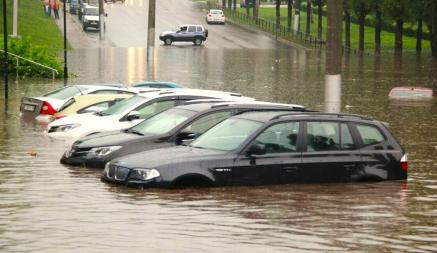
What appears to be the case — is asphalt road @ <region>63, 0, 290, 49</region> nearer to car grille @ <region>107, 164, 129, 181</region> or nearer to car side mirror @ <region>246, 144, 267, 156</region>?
car grille @ <region>107, 164, 129, 181</region>

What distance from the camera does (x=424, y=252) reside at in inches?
443

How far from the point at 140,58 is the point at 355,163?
48662 millimetres

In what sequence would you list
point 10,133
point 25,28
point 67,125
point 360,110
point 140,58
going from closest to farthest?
point 67,125, point 10,133, point 360,110, point 140,58, point 25,28

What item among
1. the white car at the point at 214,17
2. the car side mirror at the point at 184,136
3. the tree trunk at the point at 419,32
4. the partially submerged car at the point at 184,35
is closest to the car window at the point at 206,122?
the car side mirror at the point at 184,136

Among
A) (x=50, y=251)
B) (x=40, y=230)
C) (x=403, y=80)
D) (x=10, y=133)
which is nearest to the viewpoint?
(x=50, y=251)

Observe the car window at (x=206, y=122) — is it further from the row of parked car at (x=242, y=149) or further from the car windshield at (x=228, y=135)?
Result: the car windshield at (x=228, y=135)


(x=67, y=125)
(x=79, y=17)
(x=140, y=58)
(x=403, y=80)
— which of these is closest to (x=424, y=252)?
(x=67, y=125)

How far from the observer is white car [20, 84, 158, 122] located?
2802cm

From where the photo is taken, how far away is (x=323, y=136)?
16047 mm

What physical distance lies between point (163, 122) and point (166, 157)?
3.21 metres

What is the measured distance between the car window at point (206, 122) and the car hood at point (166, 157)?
192 centimetres

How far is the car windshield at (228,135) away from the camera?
1553 centimetres

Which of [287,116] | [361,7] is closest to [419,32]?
[361,7]

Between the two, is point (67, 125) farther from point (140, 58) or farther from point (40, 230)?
point (140, 58)
